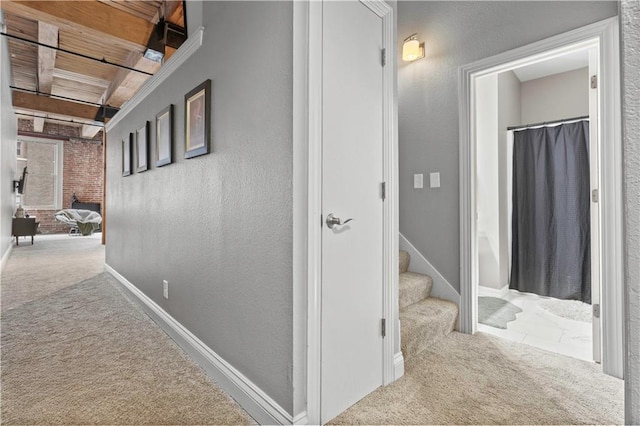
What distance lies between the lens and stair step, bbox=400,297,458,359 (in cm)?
196

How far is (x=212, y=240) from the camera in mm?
1816

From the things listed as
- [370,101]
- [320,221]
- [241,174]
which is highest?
[370,101]

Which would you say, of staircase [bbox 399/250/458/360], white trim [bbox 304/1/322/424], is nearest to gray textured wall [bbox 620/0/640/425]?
white trim [bbox 304/1/322/424]

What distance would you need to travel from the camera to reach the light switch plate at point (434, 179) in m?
2.53

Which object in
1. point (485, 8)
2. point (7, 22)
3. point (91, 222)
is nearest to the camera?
point (485, 8)

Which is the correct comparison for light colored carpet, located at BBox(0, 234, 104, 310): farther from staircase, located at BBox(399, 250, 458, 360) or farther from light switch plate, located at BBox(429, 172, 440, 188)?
light switch plate, located at BBox(429, 172, 440, 188)

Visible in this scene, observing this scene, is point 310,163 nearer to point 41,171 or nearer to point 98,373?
point 98,373

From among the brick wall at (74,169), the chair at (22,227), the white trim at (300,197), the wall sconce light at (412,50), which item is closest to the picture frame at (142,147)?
the white trim at (300,197)

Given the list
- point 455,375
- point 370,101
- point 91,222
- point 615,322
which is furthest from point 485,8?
point 91,222

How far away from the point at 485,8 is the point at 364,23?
134 cm

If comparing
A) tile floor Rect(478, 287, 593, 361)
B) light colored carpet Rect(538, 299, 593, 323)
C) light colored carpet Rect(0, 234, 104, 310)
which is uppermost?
light colored carpet Rect(0, 234, 104, 310)

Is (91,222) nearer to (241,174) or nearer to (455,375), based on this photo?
(241,174)

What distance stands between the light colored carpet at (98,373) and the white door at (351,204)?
0.53 m

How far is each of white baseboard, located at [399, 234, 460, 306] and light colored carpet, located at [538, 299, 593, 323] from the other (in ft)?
3.92
